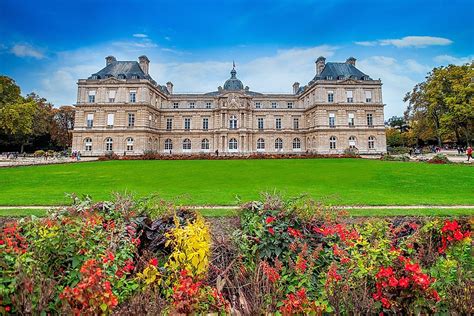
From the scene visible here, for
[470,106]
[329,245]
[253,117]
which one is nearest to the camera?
[329,245]

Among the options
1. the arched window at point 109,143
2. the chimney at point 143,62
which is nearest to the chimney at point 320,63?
the chimney at point 143,62

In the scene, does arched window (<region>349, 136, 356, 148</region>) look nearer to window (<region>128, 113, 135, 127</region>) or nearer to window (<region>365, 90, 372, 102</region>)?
window (<region>365, 90, 372, 102</region>)

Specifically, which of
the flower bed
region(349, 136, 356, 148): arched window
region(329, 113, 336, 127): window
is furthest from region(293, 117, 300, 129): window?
the flower bed

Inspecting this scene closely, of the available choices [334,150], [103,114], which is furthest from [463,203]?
[103,114]

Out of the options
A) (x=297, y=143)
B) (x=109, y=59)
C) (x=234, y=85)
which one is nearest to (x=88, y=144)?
(x=109, y=59)

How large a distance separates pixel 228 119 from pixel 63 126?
130 ft

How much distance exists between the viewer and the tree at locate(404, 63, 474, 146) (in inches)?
1540

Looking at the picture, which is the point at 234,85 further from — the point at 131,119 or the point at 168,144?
the point at 131,119

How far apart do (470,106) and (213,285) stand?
154 ft

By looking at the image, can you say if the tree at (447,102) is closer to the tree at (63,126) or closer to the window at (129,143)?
the window at (129,143)

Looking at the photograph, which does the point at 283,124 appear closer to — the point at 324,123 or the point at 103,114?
the point at 324,123

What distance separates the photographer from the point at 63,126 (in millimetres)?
63500

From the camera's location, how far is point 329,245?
4.23m

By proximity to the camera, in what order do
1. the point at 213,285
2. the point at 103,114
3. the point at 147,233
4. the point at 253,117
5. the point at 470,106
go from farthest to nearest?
the point at 253,117, the point at 103,114, the point at 470,106, the point at 147,233, the point at 213,285
